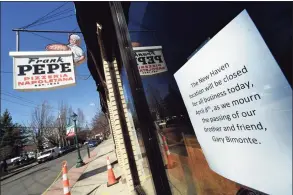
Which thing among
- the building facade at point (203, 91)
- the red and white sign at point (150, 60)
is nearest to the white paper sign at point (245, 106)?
the building facade at point (203, 91)

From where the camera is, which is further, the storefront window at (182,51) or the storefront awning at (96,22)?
the storefront awning at (96,22)

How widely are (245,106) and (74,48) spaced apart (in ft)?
20.5

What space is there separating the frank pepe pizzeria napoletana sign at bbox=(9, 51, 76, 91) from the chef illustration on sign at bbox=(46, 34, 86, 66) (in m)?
0.75

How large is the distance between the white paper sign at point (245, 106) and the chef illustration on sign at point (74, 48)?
5448 millimetres

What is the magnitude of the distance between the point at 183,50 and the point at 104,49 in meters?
3.33

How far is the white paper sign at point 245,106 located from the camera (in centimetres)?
77

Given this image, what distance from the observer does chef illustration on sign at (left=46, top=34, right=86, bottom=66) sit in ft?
19.4

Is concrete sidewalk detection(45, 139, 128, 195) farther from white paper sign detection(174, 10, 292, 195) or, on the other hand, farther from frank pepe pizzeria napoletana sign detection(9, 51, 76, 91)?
white paper sign detection(174, 10, 292, 195)

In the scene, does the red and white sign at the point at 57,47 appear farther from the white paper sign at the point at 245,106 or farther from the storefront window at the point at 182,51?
the white paper sign at the point at 245,106

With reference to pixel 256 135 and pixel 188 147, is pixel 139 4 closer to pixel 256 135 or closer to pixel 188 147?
pixel 188 147

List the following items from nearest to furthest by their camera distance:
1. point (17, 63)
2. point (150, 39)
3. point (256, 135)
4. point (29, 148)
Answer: point (256, 135)
point (150, 39)
point (17, 63)
point (29, 148)

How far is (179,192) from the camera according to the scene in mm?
1968

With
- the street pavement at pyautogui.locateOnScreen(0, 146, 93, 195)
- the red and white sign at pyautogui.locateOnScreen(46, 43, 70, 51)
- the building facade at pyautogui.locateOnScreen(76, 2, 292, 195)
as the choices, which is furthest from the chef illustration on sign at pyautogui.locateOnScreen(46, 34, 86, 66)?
the street pavement at pyautogui.locateOnScreen(0, 146, 93, 195)

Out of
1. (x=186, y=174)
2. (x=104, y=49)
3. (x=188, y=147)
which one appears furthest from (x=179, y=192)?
(x=104, y=49)
